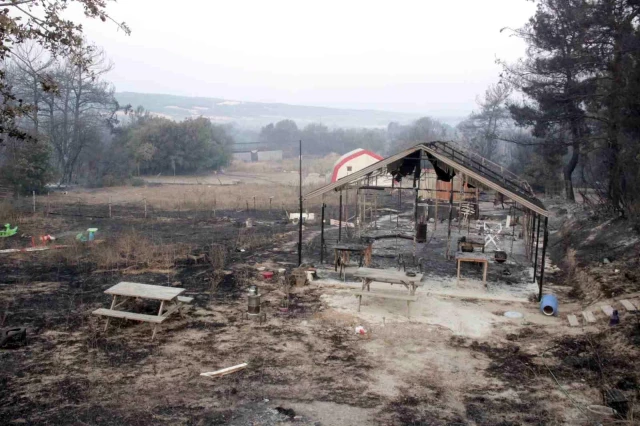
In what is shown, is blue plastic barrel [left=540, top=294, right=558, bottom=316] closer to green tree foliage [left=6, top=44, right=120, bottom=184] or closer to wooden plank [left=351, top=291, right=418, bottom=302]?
wooden plank [left=351, top=291, right=418, bottom=302]

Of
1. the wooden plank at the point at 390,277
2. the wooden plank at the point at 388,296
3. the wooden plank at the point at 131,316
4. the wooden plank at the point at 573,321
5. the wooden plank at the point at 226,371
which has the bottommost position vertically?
the wooden plank at the point at 226,371

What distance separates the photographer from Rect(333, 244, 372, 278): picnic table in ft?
44.1

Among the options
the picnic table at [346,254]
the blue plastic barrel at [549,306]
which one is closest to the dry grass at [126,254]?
the picnic table at [346,254]

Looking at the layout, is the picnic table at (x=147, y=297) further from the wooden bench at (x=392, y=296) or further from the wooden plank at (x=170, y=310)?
the wooden bench at (x=392, y=296)

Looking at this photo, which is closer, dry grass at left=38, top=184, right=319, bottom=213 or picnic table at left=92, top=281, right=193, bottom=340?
picnic table at left=92, top=281, right=193, bottom=340

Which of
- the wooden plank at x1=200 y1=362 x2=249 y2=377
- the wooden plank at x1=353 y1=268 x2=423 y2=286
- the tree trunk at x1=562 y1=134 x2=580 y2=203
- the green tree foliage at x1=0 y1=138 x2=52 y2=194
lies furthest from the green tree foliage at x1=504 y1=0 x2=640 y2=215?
the green tree foliage at x1=0 y1=138 x2=52 y2=194

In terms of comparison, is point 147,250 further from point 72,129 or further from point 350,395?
point 72,129

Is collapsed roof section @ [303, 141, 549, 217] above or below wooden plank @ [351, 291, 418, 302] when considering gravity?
above

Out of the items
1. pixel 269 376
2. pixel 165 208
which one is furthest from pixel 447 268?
pixel 165 208

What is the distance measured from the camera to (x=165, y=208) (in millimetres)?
26203

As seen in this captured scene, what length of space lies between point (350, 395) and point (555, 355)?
391cm

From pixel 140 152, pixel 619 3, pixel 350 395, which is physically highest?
pixel 619 3

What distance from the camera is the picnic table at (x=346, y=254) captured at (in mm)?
13430

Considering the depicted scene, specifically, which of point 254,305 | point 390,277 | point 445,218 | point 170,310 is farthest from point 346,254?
point 445,218
